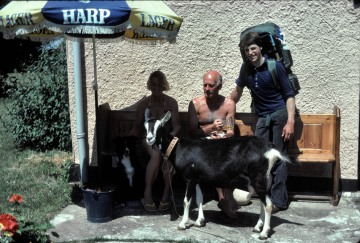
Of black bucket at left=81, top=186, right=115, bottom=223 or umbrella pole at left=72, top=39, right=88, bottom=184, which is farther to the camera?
umbrella pole at left=72, top=39, right=88, bottom=184

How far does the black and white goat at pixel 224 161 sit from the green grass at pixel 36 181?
1.64 meters

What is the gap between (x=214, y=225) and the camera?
543 cm

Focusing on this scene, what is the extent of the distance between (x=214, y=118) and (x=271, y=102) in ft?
2.25

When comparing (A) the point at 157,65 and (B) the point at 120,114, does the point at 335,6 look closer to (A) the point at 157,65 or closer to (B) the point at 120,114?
(A) the point at 157,65

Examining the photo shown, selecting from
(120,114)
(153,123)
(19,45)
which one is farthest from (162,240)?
(19,45)

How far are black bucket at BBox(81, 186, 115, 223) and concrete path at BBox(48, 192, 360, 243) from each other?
Answer: 7 cm

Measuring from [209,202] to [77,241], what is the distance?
1.94 metres

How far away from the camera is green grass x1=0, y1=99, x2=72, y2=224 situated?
5.86m

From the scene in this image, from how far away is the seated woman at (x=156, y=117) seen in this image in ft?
19.2

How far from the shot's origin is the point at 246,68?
19.0 feet

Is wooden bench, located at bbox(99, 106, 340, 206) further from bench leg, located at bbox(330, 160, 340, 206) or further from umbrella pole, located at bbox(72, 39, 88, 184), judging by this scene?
umbrella pole, located at bbox(72, 39, 88, 184)

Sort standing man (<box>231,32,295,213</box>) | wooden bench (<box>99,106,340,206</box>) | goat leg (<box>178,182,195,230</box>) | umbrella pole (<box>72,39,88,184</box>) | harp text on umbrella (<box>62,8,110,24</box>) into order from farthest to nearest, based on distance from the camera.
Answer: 1. umbrella pole (<box>72,39,88,184</box>)
2. wooden bench (<box>99,106,340,206</box>)
3. standing man (<box>231,32,295,213</box>)
4. goat leg (<box>178,182,195,230</box>)
5. harp text on umbrella (<box>62,8,110,24</box>)

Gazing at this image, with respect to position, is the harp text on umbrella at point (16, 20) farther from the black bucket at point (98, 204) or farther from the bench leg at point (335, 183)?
the bench leg at point (335, 183)

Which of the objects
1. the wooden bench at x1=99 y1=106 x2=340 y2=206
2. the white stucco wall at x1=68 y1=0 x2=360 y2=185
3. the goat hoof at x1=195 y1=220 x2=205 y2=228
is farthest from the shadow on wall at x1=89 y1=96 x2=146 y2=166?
the goat hoof at x1=195 y1=220 x2=205 y2=228
